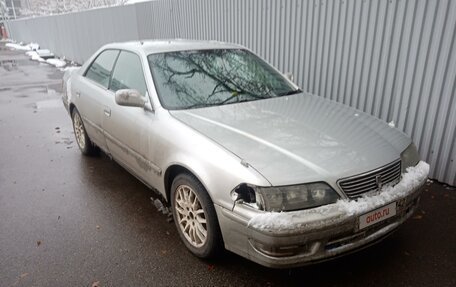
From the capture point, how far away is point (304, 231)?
214cm

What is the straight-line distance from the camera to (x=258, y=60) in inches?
162

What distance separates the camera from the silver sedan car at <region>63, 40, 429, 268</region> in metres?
2.22

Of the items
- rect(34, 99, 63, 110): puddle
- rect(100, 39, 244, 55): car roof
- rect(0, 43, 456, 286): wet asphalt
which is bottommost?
rect(34, 99, 63, 110): puddle

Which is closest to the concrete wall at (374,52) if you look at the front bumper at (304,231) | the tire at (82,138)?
the front bumper at (304,231)

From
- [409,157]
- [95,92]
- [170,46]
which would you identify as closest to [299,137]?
[409,157]

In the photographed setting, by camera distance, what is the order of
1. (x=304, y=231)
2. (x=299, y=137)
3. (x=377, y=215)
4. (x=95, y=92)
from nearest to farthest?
(x=304, y=231), (x=377, y=215), (x=299, y=137), (x=95, y=92)

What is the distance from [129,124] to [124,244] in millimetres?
1137

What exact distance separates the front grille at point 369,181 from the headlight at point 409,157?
0.19 meters

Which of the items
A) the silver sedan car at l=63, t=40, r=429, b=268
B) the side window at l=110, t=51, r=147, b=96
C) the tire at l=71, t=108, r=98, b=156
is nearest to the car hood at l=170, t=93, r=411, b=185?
the silver sedan car at l=63, t=40, r=429, b=268

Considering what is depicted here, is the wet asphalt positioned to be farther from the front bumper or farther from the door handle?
the door handle

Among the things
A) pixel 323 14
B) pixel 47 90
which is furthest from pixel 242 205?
pixel 47 90

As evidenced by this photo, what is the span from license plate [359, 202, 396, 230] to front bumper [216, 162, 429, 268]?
29 millimetres

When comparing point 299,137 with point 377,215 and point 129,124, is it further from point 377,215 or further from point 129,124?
point 129,124

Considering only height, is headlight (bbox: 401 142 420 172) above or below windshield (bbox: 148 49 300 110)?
below
